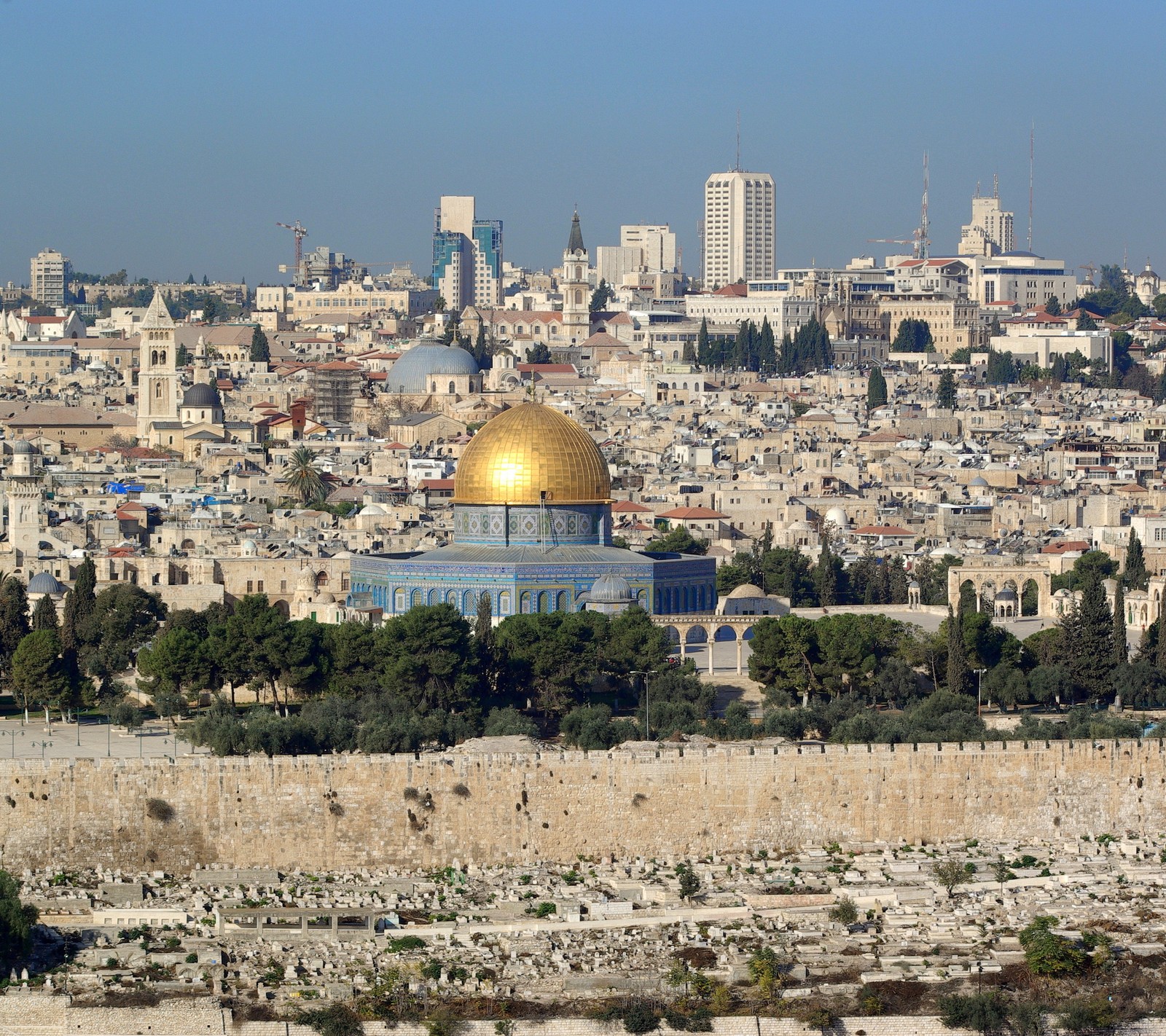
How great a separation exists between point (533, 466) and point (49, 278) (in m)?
130

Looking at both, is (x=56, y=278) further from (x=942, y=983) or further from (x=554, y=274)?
(x=942, y=983)

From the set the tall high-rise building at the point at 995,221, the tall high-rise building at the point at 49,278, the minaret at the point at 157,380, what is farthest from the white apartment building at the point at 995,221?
the minaret at the point at 157,380

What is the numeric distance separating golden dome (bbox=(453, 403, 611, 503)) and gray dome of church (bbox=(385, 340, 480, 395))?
44931 millimetres

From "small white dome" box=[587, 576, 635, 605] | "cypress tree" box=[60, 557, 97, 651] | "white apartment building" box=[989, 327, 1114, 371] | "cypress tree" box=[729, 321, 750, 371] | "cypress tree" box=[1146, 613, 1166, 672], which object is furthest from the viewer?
"white apartment building" box=[989, 327, 1114, 371]

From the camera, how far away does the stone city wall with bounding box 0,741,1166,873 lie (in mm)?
34781

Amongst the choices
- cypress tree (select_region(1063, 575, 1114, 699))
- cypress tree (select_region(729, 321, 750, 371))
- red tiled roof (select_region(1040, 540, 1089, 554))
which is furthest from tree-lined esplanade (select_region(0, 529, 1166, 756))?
cypress tree (select_region(729, 321, 750, 371))

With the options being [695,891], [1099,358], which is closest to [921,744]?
[695,891]

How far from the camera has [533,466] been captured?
49.8 meters

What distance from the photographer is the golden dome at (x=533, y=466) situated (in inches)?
1962

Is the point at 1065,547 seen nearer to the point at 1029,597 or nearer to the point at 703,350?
the point at 1029,597

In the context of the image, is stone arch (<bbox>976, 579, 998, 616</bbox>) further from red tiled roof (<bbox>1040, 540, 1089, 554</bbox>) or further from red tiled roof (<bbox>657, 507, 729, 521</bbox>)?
red tiled roof (<bbox>657, 507, 729, 521</bbox>)

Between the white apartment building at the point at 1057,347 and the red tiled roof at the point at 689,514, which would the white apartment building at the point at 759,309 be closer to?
the white apartment building at the point at 1057,347

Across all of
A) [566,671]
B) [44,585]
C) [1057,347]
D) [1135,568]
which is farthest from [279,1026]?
[1057,347]

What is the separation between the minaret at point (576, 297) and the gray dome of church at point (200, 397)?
34.6 meters
